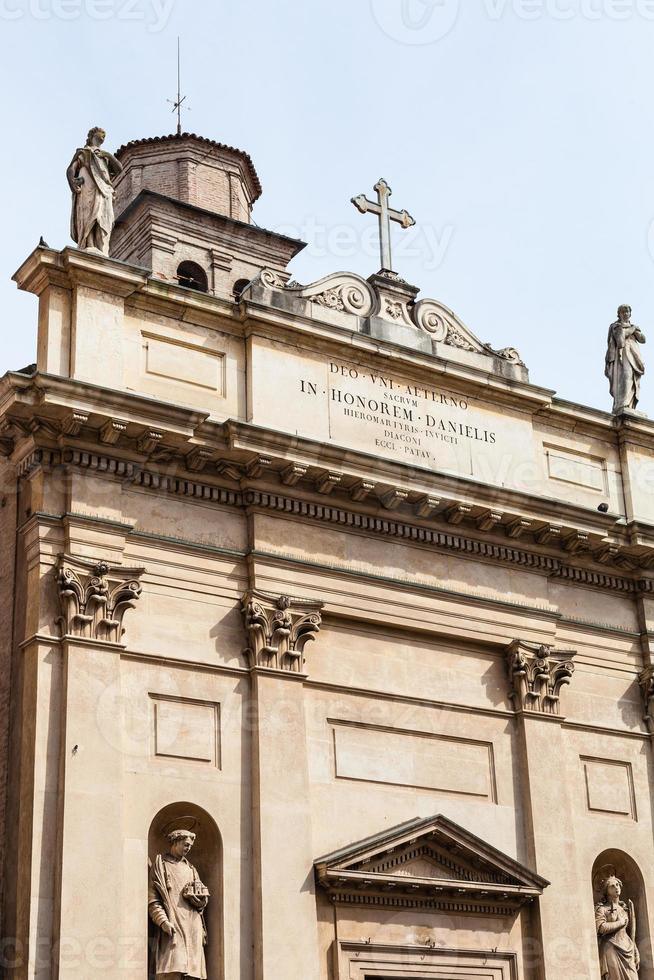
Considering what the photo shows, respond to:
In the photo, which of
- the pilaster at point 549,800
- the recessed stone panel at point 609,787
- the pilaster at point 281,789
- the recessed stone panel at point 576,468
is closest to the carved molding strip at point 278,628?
the pilaster at point 281,789

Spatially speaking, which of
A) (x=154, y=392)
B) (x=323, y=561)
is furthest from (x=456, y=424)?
(x=154, y=392)

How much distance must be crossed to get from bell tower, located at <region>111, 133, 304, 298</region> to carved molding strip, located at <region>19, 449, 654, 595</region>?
8.67m

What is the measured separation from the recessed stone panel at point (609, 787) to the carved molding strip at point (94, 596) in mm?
7008

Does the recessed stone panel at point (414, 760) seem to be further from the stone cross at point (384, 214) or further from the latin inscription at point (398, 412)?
the stone cross at point (384, 214)

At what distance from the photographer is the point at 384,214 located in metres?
22.8

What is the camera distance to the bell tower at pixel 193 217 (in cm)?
2791

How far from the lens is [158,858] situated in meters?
17.2

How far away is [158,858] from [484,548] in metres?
6.42

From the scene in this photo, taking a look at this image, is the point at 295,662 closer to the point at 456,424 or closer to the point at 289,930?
the point at 289,930

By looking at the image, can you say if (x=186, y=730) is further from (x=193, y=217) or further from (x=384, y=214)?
(x=193, y=217)

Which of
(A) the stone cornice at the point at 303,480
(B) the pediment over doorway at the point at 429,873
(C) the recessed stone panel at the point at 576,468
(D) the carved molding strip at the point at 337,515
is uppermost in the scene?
(C) the recessed stone panel at the point at 576,468

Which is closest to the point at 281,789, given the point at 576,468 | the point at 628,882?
the point at 628,882

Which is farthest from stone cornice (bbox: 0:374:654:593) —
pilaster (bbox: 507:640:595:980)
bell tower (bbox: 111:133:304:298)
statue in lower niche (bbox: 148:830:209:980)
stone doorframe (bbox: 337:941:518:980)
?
bell tower (bbox: 111:133:304:298)

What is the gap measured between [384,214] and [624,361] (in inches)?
175
